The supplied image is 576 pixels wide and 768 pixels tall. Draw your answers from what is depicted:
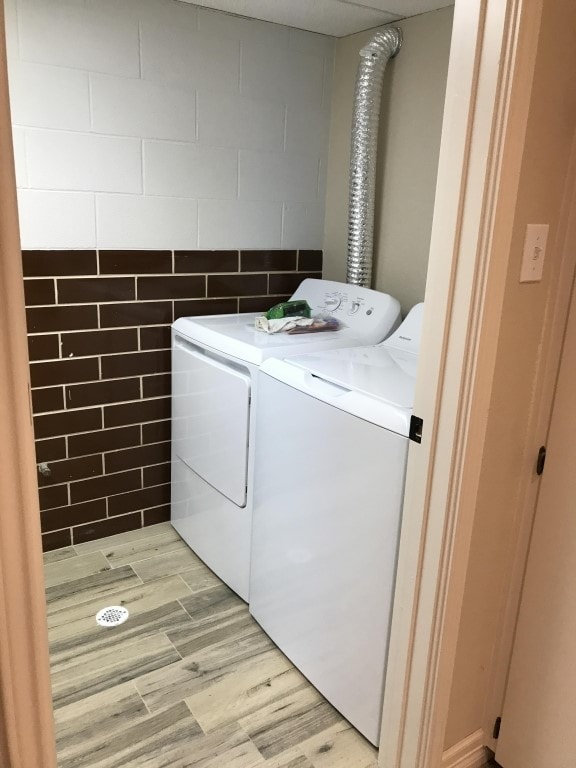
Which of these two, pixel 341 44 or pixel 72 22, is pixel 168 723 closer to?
pixel 72 22

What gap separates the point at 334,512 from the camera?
66.3 inches

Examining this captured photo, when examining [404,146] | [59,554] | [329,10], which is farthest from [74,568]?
[329,10]

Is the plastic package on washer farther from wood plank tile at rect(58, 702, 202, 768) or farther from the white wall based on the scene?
wood plank tile at rect(58, 702, 202, 768)

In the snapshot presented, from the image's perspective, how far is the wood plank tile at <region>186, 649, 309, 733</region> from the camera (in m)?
1.79

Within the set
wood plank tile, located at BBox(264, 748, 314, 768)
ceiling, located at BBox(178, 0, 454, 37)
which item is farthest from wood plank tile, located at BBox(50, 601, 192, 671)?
ceiling, located at BBox(178, 0, 454, 37)

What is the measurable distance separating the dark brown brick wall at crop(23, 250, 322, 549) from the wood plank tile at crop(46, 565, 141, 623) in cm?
25

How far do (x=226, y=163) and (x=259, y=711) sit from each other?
2.00m

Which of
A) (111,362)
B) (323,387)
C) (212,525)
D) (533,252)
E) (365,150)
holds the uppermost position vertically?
(365,150)

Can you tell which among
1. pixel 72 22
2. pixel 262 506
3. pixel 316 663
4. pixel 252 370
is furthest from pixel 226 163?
pixel 316 663

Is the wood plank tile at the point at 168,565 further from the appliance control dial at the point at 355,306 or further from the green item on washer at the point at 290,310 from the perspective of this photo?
the appliance control dial at the point at 355,306

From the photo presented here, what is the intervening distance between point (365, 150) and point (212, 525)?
5.18ft

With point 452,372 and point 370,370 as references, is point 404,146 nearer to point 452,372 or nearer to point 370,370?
point 370,370

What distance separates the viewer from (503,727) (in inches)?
61.7

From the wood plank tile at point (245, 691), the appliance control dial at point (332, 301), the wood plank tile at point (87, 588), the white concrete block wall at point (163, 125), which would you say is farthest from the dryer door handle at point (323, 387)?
the wood plank tile at point (87, 588)
